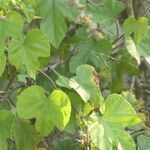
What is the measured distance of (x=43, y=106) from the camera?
A: 1194 mm

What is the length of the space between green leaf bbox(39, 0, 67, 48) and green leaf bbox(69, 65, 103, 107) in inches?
7.4

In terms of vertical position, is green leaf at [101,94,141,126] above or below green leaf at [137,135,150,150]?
above

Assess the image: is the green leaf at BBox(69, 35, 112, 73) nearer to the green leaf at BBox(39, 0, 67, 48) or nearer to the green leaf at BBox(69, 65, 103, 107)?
the green leaf at BBox(39, 0, 67, 48)

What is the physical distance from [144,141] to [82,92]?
14.8 inches

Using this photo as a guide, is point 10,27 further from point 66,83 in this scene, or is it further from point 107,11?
point 107,11

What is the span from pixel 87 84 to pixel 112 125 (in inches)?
4.7

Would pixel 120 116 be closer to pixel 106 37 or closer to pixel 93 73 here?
pixel 93 73

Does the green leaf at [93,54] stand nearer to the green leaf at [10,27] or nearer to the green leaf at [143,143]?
the green leaf at [143,143]

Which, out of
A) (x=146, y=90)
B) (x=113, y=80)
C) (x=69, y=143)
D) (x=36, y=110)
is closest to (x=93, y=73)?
(x=36, y=110)

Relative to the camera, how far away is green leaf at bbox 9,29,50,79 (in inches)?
46.8

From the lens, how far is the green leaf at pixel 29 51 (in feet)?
3.90

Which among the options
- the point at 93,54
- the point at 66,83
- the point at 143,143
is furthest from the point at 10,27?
the point at 143,143

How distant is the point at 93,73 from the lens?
126cm

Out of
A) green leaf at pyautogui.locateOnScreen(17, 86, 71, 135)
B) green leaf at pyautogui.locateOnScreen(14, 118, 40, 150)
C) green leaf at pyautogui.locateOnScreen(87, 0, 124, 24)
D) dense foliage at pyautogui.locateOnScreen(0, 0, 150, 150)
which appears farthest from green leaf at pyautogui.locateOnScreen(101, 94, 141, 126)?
green leaf at pyautogui.locateOnScreen(87, 0, 124, 24)
